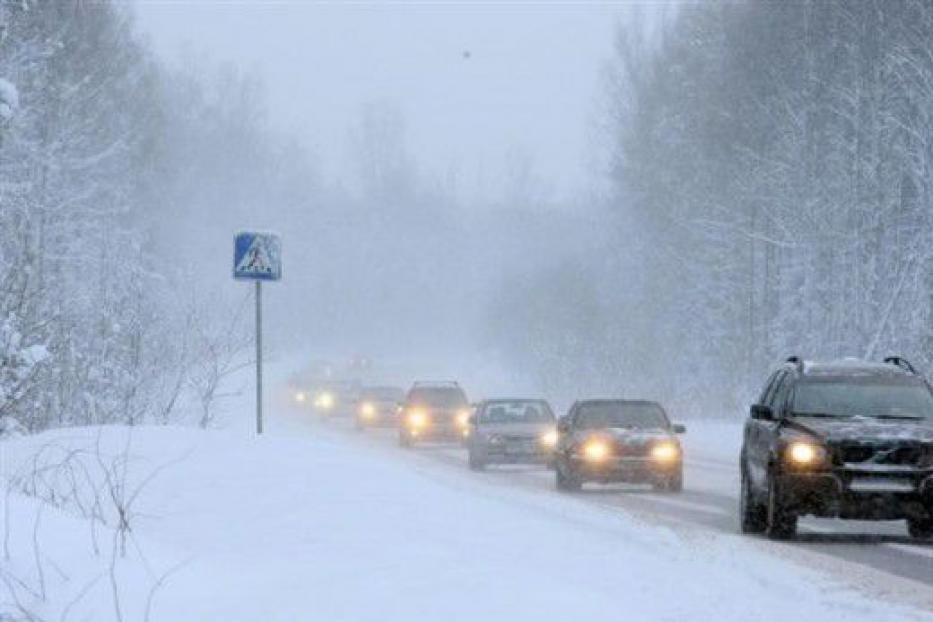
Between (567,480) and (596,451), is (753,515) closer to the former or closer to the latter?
(596,451)

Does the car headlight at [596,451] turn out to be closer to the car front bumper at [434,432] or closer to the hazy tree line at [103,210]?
the hazy tree line at [103,210]

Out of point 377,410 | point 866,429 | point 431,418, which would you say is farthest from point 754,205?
point 866,429

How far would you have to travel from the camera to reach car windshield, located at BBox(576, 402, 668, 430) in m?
25.9

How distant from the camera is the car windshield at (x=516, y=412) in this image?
104 ft

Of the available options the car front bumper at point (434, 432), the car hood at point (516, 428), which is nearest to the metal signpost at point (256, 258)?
the car hood at point (516, 428)

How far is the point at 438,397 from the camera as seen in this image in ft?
133

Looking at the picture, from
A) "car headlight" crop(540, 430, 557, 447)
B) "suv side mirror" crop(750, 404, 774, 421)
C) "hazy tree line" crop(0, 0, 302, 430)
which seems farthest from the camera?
"car headlight" crop(540, 430, 557, 447)

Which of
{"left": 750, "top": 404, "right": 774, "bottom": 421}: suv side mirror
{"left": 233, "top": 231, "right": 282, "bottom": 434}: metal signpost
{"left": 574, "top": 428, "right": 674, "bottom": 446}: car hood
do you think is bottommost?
{"left": 574, "top": 428, "right": 674, "bottom": 446}: car hood

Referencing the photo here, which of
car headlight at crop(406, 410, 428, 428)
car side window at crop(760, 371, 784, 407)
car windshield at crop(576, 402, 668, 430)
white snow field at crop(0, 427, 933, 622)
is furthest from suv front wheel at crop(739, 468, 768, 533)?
car headlight at crop(406, 410, 428, 428)

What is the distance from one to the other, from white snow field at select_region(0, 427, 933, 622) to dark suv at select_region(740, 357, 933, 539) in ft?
2.65

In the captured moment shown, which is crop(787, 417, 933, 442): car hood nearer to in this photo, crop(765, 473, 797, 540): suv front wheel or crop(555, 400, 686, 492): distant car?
crop(765, 473, 797, 540): suv front wheel

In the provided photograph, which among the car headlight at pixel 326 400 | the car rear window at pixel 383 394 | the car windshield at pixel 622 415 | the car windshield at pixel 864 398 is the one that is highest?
the car windshield at pixel 864 398

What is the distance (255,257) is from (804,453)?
266 inches

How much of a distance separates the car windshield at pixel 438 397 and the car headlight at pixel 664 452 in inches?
619
